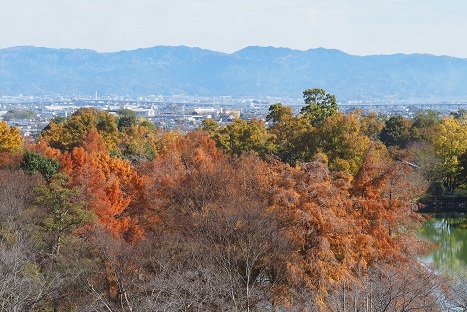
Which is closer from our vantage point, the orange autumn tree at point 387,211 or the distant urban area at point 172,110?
the orange autumn tree at point 387,211

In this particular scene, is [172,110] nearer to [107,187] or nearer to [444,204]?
[444,204]

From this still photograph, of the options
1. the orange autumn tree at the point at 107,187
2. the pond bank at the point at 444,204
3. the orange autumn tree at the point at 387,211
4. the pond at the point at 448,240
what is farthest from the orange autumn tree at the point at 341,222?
the pond bank at the point at 444,204

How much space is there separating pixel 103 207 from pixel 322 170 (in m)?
4.84

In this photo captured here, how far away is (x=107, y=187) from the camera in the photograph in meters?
14.6

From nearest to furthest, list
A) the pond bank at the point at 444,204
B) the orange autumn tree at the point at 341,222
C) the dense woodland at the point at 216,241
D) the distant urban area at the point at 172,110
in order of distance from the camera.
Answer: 1. the dense woodland at the point at 216,241
2. the orange autumn tree at the point at 341,222
3. the pond bank at the point at 444,204
4. the distant urban area at the point at 172,110

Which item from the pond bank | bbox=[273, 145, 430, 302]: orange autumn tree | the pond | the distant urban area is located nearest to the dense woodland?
bbox=[273, 145, 430, 302]: orange autumn tree

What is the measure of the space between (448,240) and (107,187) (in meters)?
10.7

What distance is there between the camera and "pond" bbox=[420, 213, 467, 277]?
16391mm

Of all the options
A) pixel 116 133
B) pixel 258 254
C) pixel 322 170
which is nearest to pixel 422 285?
pixel 258 254

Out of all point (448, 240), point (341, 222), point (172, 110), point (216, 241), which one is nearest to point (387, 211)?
point (341, 222)

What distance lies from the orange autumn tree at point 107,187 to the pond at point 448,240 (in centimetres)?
724

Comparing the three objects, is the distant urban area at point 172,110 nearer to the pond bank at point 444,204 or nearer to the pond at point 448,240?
the pond bank at point 444,204

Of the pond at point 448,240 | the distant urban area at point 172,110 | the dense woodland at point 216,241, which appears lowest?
the distant urban area at point 172,110

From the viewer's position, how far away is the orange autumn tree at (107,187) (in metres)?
13.3
